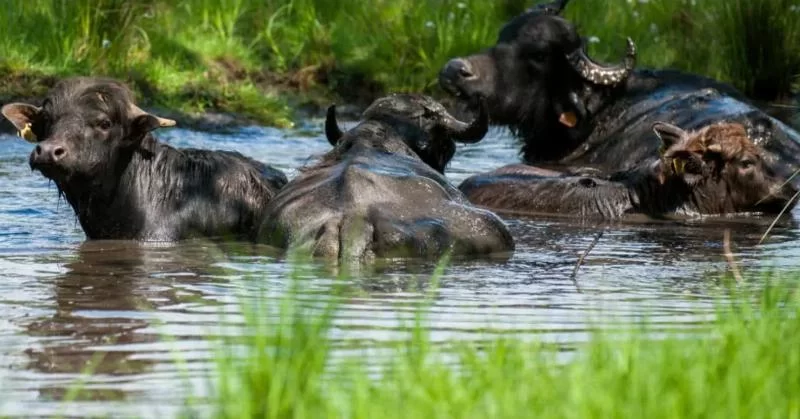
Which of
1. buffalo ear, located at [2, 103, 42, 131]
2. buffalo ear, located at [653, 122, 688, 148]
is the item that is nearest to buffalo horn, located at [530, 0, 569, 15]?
buffalo ear, located at [653, 122, 688, 148]

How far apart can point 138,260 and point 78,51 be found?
8.04m

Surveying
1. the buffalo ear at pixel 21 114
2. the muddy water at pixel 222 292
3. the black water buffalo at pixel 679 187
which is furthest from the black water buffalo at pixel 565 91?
the buffalo ear at pixel 21 114

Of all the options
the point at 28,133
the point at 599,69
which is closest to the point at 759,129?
the point at 599,69

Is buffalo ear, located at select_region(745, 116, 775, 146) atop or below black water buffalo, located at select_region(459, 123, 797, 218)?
atop

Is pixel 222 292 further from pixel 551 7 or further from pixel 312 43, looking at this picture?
pixel 312 43

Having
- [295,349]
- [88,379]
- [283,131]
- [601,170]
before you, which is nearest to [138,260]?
[88,379]

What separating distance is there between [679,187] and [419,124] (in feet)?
7.23

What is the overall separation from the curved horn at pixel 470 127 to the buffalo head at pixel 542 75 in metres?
3.06

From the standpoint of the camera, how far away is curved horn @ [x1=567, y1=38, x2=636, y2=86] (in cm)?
1482

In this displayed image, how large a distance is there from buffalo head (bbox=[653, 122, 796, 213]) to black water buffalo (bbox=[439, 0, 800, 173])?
172cm

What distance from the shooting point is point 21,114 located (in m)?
10.2

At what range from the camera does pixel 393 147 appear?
1088 cm

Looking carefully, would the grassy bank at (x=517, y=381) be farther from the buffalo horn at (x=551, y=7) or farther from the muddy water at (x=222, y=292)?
the buffalo horn at (x=551, y=7)

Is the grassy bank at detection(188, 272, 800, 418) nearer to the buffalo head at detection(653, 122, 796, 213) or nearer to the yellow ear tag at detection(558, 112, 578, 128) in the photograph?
the buffalo head at detection(653, 122, 796, 213)
